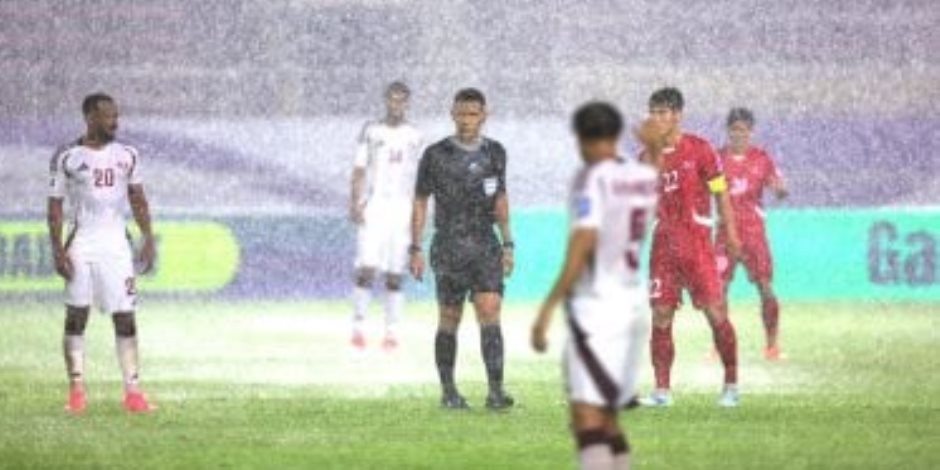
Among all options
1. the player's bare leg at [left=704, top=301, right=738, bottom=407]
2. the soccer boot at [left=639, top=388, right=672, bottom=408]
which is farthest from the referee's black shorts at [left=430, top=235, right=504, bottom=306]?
the player's bare leg at [left=704, top=301, right=738, bottom=407]

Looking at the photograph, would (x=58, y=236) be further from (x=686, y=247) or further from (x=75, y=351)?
(x=686, y=247)

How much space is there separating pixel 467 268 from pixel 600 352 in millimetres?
5347

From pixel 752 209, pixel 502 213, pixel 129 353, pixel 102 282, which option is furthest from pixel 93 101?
pixel 752 209

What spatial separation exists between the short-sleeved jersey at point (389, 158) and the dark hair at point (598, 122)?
11.0 m

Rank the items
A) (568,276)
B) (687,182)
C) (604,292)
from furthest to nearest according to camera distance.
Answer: (687,182) → (604,292) → (568,276)

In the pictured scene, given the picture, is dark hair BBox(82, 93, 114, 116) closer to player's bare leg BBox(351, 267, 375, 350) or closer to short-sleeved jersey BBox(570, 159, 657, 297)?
short-sleeved jersey BBox(570, 159, 657, 297)

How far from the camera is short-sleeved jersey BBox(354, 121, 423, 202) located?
66.6 feet

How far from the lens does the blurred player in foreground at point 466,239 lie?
14586mm

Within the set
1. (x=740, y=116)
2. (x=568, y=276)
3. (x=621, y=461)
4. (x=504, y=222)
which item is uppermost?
(x=740, y=116)

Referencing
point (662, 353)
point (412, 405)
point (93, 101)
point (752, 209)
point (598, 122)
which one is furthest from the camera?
point (752, 209)

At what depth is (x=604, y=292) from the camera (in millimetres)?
9273

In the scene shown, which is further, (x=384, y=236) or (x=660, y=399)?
(x=384, y=236)

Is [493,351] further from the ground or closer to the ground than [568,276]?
closer to the ground

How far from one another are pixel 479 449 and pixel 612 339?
3.41 metres
